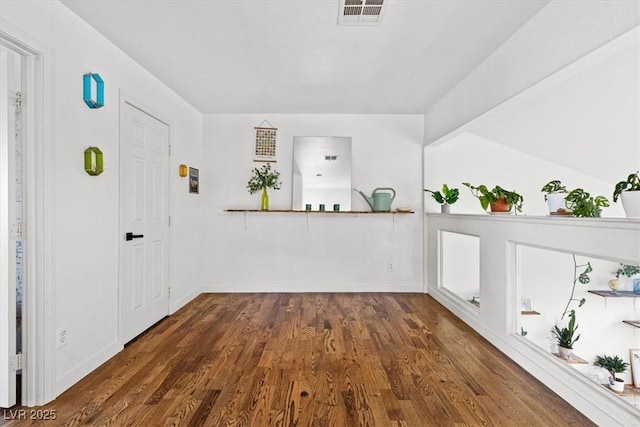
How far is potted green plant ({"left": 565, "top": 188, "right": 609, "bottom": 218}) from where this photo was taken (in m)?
2.04

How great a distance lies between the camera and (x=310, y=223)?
471 centimetres

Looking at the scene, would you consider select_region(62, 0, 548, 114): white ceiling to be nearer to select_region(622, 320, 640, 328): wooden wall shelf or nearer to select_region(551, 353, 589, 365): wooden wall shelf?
select_region(622, 320, 640, 328): wooden wall shelf

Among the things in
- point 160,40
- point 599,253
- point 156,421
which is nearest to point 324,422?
point 156,421

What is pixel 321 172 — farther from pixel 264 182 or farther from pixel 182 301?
pixel 182 301

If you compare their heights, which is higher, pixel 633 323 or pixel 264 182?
pixel 264 182

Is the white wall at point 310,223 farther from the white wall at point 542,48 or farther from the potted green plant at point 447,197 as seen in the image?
the white wall at point 542,48

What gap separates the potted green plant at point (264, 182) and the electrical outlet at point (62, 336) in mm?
2683

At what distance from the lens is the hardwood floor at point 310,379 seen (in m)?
1.86

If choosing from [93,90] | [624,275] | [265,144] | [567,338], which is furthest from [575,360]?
[265,144]

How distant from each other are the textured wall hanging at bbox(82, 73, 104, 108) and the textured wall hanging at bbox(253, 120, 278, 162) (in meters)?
2.36

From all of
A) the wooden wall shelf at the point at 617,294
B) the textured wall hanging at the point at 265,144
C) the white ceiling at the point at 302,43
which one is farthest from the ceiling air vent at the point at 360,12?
the textured wall hanging at the point at 265,144

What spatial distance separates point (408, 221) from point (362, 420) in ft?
10.6

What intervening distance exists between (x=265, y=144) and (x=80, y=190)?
268cm

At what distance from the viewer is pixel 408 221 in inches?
186
